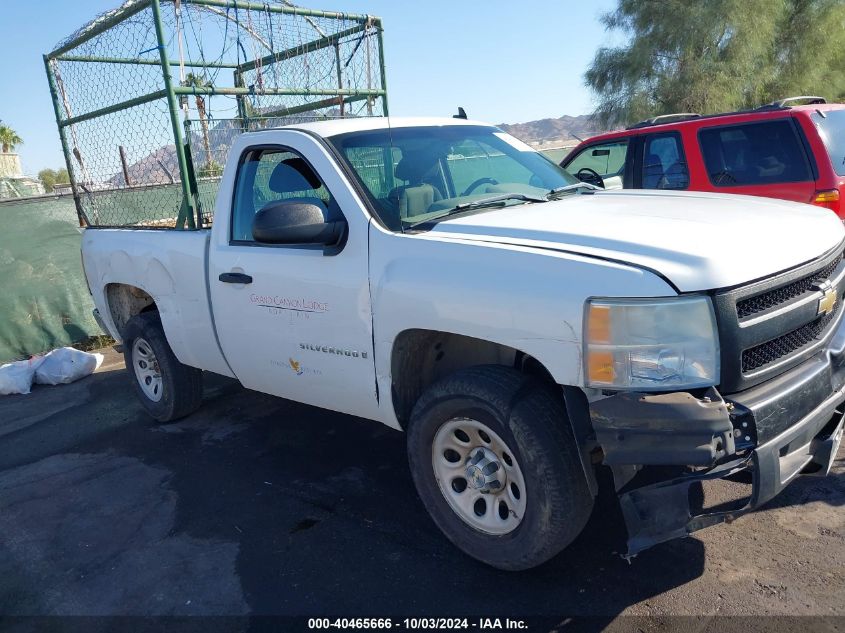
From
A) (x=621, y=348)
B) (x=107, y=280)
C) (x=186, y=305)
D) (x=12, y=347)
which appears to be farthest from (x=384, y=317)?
(x=12, y=347)

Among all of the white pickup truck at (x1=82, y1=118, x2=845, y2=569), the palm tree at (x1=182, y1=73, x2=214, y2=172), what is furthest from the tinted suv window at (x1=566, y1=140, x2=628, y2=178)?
the palm tree at (x1=182, y1=73, x2=214, y2=172)

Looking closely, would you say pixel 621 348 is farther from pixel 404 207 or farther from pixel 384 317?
pixel 404 207

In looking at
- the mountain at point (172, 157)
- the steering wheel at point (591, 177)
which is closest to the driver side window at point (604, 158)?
the steering wheel at point (591, 177)

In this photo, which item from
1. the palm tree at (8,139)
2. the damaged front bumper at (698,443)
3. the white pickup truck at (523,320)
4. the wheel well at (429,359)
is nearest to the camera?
the damaged front bumper at (698,443)

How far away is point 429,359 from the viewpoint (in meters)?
3.35

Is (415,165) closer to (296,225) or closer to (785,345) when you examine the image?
(296,225)

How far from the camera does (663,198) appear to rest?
3607 mm

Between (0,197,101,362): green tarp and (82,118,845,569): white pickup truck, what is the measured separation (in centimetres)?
472

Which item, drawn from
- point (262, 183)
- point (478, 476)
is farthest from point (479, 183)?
point (478, 476)

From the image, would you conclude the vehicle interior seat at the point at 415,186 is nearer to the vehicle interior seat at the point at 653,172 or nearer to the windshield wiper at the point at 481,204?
the windshield wiper at the point at 481,204

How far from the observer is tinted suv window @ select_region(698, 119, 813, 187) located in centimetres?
598

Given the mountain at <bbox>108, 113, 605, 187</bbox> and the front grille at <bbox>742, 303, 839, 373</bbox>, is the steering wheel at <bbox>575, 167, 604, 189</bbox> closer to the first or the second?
the mountain at <bbox>108, 113, 605, 187</bbox>

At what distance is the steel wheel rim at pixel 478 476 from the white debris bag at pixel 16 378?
216 inches

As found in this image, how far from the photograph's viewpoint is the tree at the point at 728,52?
2352 cm
